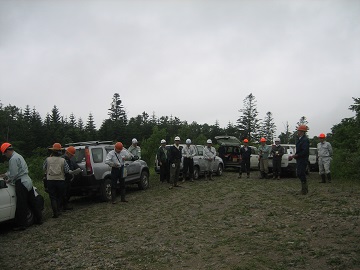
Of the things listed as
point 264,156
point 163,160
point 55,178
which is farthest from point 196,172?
point 55,178

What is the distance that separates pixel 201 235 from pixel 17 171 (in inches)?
179

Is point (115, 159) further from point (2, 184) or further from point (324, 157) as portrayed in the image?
point (324, 157)

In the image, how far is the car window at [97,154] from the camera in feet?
34.5

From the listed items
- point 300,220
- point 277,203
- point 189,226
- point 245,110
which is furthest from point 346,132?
point 245,110

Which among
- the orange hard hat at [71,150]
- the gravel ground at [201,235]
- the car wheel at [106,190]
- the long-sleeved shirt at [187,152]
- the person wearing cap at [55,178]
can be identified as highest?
the orange hard hat at [71,150]

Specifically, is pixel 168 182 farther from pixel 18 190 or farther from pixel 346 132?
pixel 346 132

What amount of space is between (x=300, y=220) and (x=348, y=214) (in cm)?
112

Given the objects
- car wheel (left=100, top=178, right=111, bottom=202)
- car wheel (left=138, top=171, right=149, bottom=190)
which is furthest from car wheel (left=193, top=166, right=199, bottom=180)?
car wheel (left=100, top=178, right=111, bottom=202)

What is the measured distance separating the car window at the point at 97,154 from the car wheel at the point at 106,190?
27.5 inches


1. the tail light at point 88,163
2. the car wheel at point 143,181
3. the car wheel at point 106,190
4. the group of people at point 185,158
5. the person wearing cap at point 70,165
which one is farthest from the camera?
the group of people at point 185,158

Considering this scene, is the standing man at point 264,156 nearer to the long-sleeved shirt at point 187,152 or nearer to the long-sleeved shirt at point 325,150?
the long-sleeved shirt at point 325,150

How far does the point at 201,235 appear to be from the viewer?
6.59 metres

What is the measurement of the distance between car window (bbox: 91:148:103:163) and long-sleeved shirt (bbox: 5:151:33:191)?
2.75 metres

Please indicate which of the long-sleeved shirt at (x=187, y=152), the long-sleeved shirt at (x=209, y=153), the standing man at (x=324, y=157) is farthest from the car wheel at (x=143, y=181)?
the standing man at (x=324, y=157)
